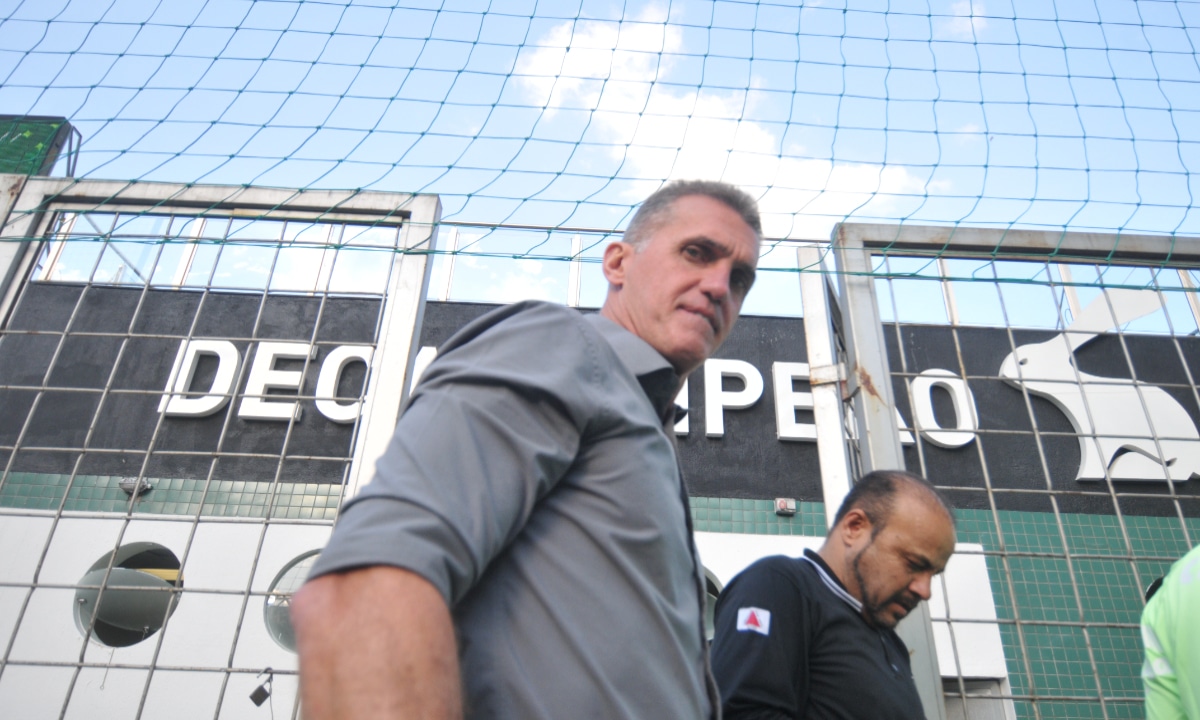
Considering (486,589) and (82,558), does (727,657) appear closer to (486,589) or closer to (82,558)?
(486,589)

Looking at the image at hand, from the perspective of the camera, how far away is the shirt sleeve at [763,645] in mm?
1478

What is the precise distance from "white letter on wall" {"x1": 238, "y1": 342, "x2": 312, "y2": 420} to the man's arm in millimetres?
7347

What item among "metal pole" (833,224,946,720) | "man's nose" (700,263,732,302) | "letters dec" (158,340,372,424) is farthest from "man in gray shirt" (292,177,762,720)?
"letters dec" (158,340,372,424)

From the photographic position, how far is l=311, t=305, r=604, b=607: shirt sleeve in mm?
562

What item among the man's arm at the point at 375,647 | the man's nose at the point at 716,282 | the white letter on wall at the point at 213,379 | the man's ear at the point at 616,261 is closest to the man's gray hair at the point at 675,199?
the man's ear at the point at 616,261

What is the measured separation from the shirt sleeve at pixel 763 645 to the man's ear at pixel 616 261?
0.82 meters

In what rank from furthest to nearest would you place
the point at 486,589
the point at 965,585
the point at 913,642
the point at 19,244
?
the point at 965,585 → the point at 19,244 → the point at 913,642 → the point at 486,589

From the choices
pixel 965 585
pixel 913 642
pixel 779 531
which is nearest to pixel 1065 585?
pixel 965 585

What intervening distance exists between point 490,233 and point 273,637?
528 cm

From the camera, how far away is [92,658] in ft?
21.5

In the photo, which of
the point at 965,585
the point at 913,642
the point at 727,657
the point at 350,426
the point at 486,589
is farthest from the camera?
the point at 350,426

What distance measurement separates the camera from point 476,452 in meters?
0.62

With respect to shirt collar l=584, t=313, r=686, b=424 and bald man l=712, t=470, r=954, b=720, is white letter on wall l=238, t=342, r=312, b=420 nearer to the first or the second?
bald man l=712, t=470, r=954, b=720

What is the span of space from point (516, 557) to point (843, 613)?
48.9 inches
